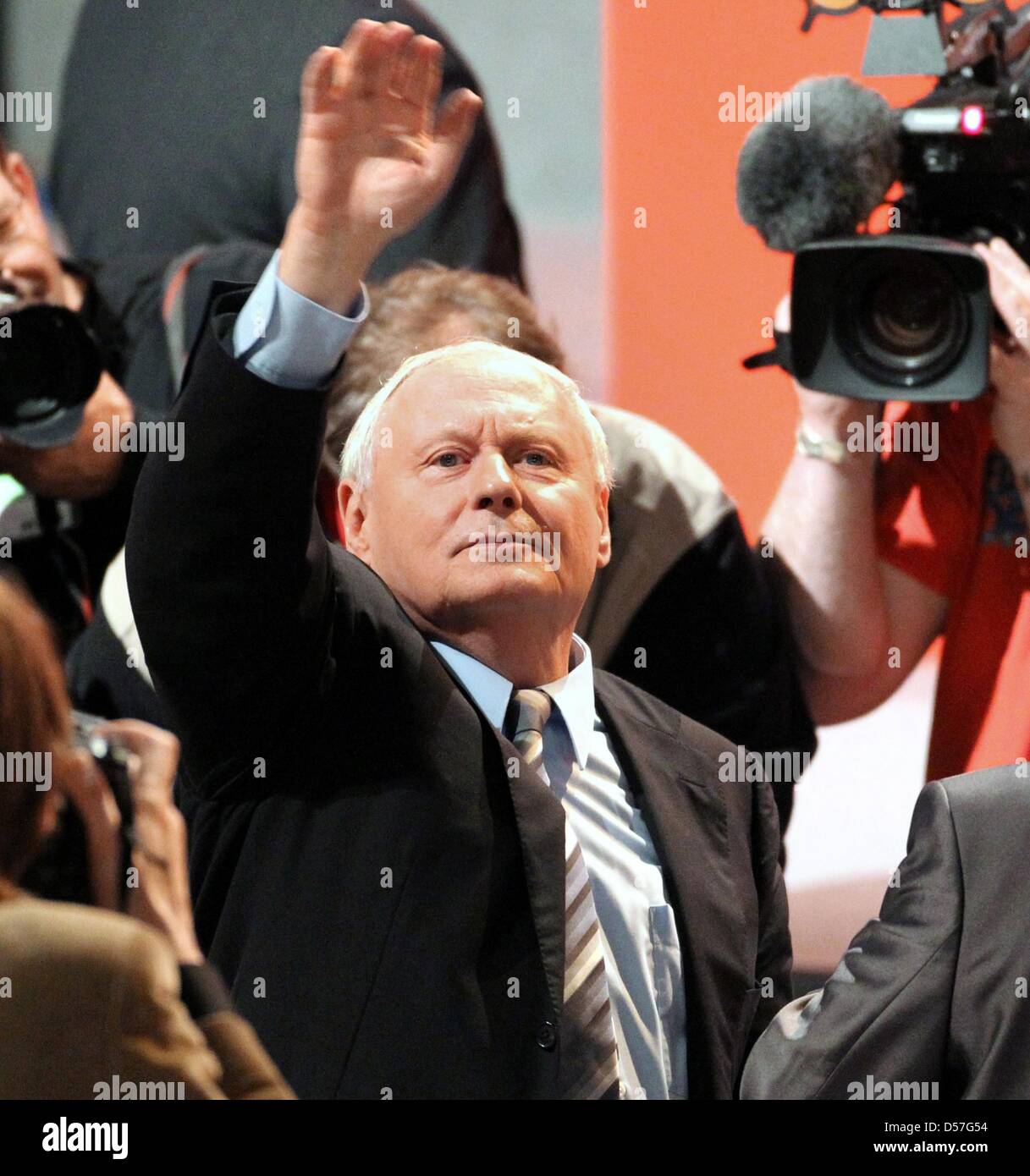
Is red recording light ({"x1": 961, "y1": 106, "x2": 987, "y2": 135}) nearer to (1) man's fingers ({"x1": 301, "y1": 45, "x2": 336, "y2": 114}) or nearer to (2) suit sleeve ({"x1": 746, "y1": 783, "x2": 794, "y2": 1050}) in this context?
(2) suit sleeve ({"x1": 746, "y1": 783, "x2": 794, "y2": 1050})

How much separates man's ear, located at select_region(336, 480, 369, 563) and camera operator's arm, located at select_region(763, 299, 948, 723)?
536mm

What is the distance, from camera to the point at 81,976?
0.89m

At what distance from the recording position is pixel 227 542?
102 cm

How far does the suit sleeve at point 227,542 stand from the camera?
1009 millimetres

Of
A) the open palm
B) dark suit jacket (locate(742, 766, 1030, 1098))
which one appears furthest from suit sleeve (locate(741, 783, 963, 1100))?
the open palm

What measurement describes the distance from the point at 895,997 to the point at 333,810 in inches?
14.2

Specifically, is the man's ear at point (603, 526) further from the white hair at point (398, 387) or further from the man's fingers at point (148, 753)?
the man's fingers at point (148, 753)

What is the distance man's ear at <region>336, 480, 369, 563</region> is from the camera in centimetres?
125

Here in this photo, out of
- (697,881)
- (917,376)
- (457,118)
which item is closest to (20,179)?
(457,118)

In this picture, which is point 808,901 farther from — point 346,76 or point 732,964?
point 346,76

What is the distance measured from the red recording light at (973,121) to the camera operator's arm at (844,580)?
230 mm

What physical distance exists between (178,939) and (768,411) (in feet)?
3.61
